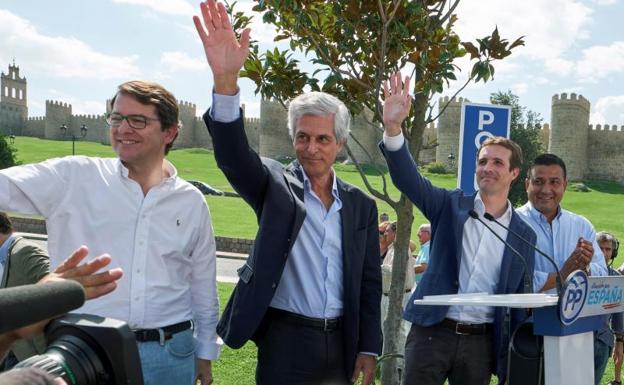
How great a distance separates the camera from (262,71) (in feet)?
13.6

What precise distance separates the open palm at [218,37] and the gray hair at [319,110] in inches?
18.0

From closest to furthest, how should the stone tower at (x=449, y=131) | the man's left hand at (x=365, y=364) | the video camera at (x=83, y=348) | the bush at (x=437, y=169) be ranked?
1. the video camera at (x=83, y=348)
2. the man's left hand at (x=365, y=364)
3. the bush at (x=437, y=169)
4. the stone tower at (x=449, y=131)

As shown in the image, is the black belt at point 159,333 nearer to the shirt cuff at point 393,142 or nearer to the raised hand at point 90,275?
the raised hand at point 90,275

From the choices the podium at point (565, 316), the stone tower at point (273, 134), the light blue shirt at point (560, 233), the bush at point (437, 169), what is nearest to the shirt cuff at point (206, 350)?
the podium at point (565, 316)

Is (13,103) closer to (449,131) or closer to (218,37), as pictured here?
(449,131)

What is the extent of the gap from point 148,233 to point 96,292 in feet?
3.26

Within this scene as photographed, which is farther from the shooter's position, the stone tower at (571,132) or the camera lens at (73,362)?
the stone tower at (571,132)

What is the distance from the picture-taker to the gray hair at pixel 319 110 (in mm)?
2633

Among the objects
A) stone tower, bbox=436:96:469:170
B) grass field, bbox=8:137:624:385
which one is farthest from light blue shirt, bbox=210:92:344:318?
stone tower, bbox=436:96:469:170

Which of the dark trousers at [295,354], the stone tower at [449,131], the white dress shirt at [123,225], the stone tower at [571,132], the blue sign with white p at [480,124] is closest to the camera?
the white dress shirt at [123,225]

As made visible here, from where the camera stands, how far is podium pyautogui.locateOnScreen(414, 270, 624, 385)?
2283 millimetres

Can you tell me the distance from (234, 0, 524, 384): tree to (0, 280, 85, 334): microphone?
3.05m

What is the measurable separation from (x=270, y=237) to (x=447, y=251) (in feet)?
3.42

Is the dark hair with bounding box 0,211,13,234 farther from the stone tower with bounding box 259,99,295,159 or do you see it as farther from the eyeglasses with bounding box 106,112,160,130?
the stone tower with bounding box 259,99,295,159
